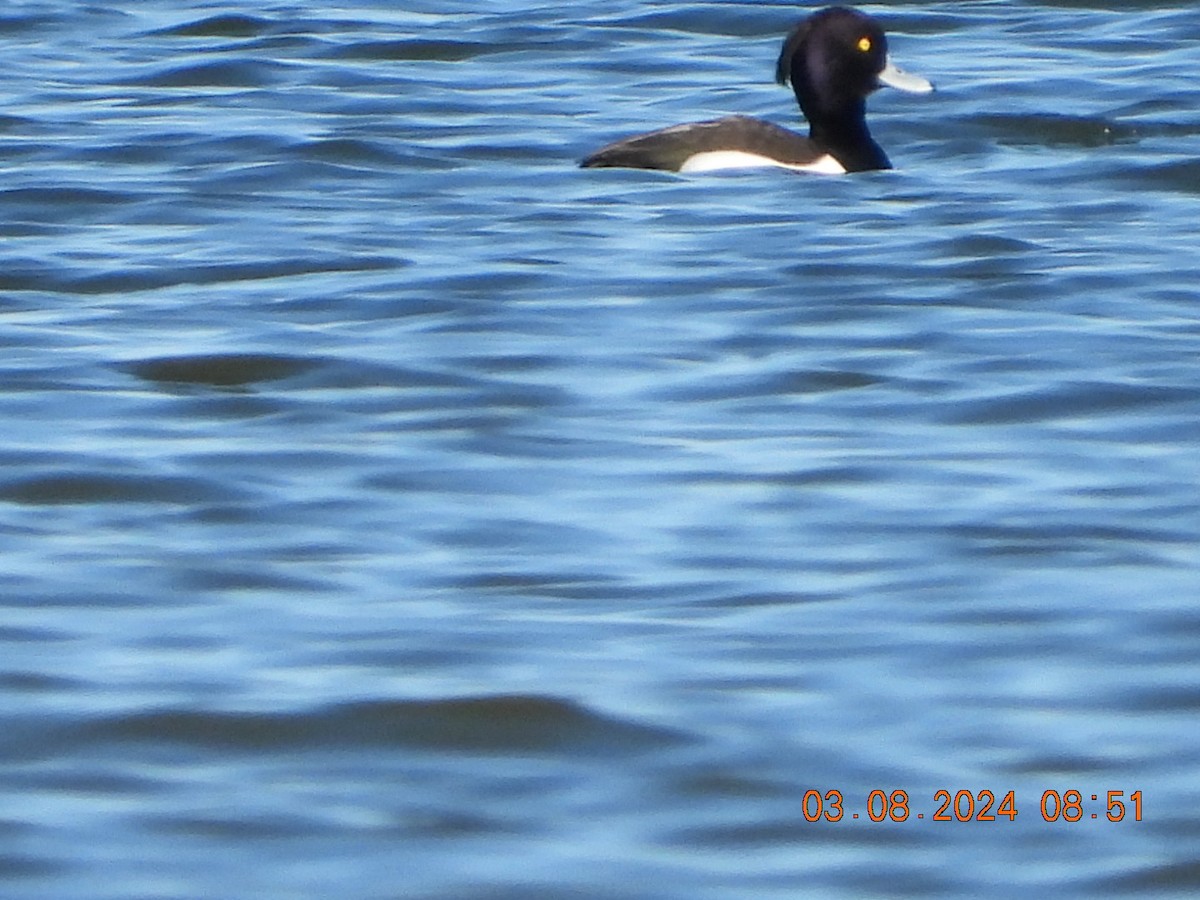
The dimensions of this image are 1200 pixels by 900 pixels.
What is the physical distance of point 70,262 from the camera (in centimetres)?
965

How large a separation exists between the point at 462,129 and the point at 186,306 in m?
4.02

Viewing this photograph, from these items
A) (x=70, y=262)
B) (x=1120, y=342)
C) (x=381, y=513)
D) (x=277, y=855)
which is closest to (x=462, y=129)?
(x=70, y=262)

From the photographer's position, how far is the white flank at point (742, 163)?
1137 cm

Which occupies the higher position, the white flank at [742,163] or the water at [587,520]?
the water at [587,520]

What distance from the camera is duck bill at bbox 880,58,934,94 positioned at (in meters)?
12.7

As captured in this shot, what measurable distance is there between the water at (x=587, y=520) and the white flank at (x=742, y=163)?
0.07 m

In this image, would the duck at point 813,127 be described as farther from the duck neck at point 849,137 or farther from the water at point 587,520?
the water at point 587,520

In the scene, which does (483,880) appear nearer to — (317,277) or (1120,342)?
(1120,342)
